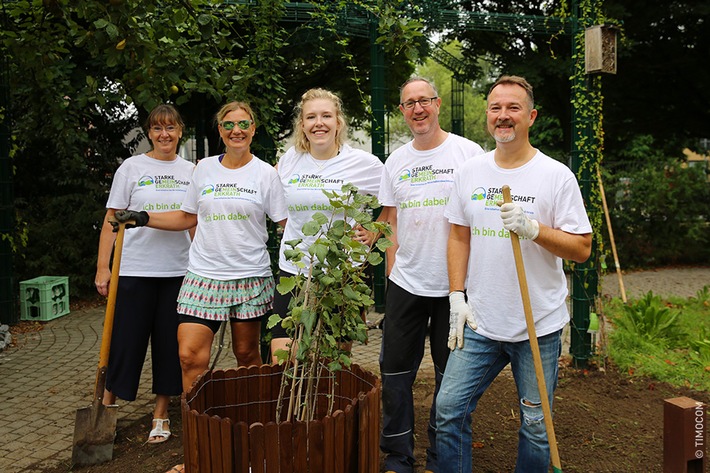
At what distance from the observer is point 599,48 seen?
5211mm

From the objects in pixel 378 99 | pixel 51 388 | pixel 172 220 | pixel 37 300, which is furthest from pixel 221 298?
pixel 37 300

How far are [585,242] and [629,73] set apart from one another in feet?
41.5

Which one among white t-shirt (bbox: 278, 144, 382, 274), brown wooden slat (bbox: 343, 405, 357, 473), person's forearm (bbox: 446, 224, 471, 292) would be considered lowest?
brown wooden slat (bbox: 343, 405, 357, 473)

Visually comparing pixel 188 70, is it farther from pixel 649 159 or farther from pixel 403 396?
pixel 649 159

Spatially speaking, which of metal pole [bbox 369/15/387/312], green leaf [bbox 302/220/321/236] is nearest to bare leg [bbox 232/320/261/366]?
green leaf [bbox 302/220/321/236]

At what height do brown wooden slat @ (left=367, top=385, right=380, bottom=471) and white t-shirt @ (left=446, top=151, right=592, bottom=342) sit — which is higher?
white t-shirt @ (left=446, top=151, right=592, bottom=342)

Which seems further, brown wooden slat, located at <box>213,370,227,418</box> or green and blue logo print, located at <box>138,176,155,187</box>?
green and blue logo print, located at <box>138,176,155,187</box>

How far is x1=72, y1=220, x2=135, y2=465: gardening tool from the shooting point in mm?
3680

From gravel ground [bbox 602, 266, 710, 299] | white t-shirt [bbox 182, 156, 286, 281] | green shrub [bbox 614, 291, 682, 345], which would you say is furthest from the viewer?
gravel ground [bbox 602, 266, 710, 299]

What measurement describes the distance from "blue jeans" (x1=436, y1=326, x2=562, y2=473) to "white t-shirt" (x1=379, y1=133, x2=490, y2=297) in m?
0.45

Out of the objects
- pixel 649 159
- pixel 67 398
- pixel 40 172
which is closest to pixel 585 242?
pixel 67 398

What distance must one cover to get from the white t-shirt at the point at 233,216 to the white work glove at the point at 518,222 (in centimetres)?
153

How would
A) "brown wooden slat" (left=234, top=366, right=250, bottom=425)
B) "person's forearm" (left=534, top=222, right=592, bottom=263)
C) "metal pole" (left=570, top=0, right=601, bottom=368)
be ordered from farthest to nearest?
"metal pole" (left=570, top=0, right=601, bottom=368) → "brown wooden slat" (left=234, top=366, right=250, bottom=425) → "person's forearm" (left=534, top=222, right=592, bottom=263)

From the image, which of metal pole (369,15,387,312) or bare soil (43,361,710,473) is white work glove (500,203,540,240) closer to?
bare soil (43,361,710,473)
